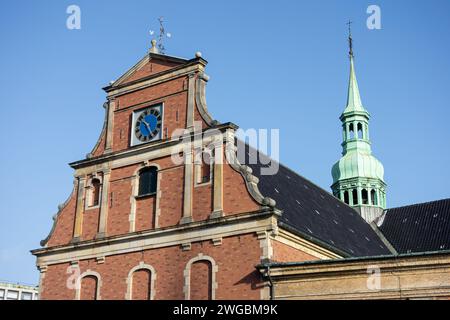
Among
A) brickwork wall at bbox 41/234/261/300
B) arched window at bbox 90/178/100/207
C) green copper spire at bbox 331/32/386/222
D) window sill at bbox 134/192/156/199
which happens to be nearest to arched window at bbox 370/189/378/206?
green copper spire at bbox 331/32/386/222

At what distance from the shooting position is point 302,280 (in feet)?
75.8

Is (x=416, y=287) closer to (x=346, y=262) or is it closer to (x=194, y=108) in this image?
(x=346, y=262)

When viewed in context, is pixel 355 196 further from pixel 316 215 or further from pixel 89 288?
pixel 89 288

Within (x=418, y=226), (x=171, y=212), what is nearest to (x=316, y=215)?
(x=171, y=212)

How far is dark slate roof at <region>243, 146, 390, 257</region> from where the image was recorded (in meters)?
27.9

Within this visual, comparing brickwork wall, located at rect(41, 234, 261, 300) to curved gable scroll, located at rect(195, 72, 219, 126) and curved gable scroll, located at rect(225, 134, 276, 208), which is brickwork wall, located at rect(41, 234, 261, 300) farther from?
Answer: curved gable scroll, located at rect(195, 72, 219, 126)

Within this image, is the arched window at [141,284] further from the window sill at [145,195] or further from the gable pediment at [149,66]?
the gable pediment at [149,66]

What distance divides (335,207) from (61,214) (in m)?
16.3

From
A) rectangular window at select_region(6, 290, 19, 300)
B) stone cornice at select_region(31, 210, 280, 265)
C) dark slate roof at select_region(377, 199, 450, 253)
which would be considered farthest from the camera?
rectangular window at select_region(6, 290, 19, 300)

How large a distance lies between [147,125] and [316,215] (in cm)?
934

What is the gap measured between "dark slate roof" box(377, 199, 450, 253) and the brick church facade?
7.09m

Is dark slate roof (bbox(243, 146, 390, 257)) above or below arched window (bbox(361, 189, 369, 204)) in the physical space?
below

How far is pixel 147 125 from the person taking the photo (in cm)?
2919

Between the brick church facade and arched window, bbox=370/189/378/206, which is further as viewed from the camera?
→ arched window, bbox=370/189/378/206
